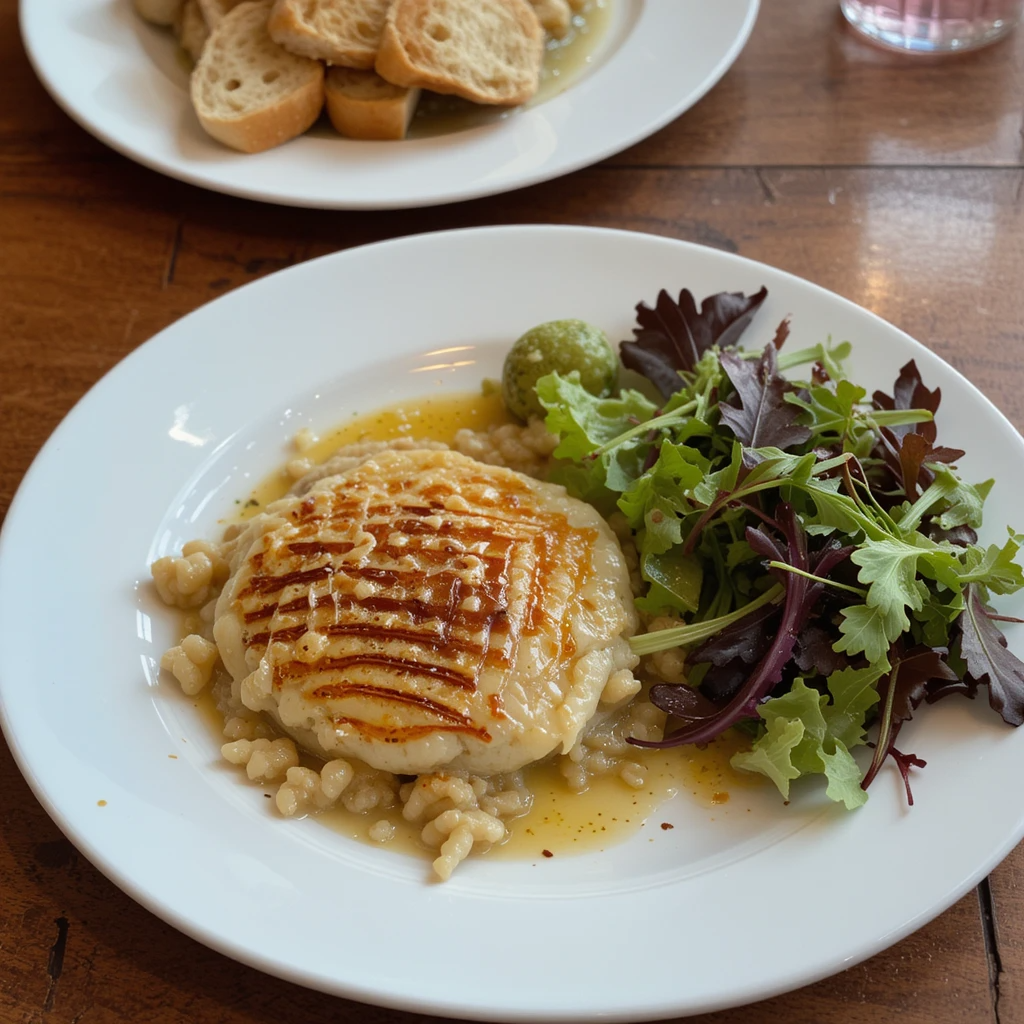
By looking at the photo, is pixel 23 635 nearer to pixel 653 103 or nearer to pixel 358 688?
pixel 358 688

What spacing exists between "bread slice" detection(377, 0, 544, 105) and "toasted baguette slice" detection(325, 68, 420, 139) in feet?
0.16

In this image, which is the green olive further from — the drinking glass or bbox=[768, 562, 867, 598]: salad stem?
the drinking glass

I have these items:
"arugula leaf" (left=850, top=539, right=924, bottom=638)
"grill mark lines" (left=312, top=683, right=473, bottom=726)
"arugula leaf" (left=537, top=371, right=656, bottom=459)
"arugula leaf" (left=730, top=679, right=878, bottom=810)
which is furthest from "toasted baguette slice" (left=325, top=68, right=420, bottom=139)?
"arugula leaf" (left=730, top=679, right=878, bottom=810)

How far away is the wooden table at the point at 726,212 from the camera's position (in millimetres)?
3535

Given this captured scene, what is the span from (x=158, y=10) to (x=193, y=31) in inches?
8.2

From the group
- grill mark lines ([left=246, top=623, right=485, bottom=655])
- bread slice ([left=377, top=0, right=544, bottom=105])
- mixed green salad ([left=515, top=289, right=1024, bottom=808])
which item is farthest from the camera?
bread slice ([left=377, top=0, right=544, bottom=105])

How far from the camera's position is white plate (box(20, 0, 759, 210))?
3631 millimetres

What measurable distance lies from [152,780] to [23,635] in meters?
0.46

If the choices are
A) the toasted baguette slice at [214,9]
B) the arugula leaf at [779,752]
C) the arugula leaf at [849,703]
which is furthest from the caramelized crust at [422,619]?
the toasted baguette slice at [214,9]

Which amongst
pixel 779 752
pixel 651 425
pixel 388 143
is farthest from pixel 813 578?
pixel 388 143

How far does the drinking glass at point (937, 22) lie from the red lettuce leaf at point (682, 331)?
85.7 inches

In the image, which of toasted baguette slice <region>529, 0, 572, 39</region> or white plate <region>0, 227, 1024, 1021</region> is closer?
white plate <region>0, 227, 1024, 1021</region>

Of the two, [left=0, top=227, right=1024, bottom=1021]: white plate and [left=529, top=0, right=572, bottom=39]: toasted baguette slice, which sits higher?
[left=529, top=0, right=572, bottom=39]: toasted baguette slice

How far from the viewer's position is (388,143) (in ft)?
12.5
